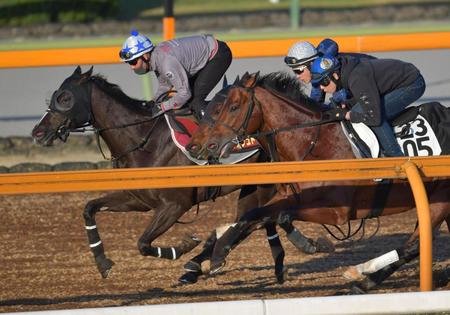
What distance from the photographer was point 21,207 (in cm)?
1036

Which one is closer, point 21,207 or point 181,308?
point 181,308

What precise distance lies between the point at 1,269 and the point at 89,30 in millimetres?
12922

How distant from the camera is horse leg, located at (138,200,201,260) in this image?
7.78m

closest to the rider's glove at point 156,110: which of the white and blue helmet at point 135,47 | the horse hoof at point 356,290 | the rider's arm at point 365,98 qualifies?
the white and blue helmet at point 135,47

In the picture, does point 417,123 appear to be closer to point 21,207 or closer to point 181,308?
point 181,308

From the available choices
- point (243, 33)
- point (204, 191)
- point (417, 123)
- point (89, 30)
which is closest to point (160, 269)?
point (204, 191)

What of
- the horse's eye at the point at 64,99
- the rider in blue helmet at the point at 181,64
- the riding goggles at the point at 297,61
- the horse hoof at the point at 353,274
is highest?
the rider in blue helmet at the point at 181,64

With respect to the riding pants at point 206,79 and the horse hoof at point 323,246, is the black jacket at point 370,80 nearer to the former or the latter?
the horse hoof at point 323,246

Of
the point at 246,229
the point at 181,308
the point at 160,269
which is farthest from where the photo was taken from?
the point at 160,269

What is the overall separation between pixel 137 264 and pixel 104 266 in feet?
1.99

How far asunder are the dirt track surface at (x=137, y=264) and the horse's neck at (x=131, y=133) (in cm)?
86

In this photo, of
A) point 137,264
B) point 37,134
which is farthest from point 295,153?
point 37,134

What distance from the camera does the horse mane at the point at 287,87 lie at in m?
7.40

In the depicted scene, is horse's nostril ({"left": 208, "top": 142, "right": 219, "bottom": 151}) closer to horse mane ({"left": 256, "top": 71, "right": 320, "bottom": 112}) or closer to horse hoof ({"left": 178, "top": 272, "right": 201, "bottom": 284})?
horse mane ({"left": 256, "top": 71, "right": 320, "bottom": 112})
